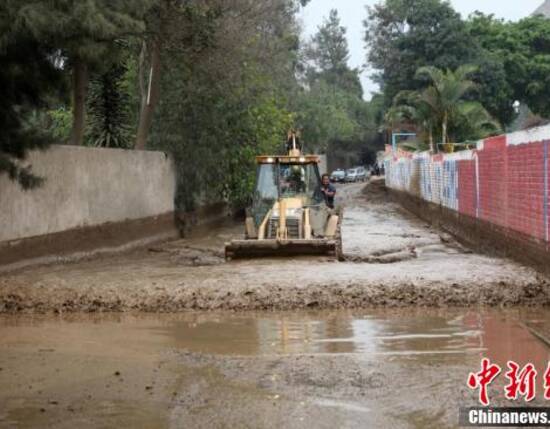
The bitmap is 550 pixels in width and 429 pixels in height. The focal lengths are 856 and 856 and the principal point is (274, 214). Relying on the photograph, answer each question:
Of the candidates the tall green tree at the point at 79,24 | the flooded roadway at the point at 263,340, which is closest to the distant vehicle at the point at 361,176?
the flooded roadway at the point at 263,340

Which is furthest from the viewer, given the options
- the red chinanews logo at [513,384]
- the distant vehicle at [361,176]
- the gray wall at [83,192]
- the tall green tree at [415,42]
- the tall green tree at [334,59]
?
the tall green tree at [334,59]

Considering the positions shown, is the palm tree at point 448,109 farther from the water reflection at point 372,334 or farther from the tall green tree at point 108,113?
the water reflection at point 372,334

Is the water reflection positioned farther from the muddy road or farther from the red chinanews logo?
the red chinanews logo

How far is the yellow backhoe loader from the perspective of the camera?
17328 mm

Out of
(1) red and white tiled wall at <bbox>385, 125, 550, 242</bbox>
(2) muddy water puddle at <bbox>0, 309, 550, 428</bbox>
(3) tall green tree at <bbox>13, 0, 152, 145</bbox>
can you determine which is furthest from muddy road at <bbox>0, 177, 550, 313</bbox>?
(3) tall green tree at <bbox>13, 0, 152, 145</bbox>

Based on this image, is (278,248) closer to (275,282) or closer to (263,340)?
(275,282)

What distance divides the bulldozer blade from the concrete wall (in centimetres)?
369

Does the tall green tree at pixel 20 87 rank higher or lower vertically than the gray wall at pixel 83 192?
higher

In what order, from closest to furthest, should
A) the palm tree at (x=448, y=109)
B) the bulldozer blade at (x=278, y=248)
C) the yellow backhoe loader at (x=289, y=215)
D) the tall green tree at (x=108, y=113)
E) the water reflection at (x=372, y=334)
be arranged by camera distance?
1. the water reflection at (x=372, y=334)
2. the bulldozer blade at (x=278, y=248)
3. the yellow backhoe loader at (x=289, y=215)
4. the tall green tree at (x=108, y=113)
5. the palm tree at (x=448, y=109)

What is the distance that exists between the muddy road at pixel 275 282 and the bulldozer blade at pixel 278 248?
21 centimetres

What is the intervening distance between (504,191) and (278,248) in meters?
4.95

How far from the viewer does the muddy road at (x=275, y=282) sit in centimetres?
1225

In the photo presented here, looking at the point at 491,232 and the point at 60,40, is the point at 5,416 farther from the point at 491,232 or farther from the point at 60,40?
the point at 491,232

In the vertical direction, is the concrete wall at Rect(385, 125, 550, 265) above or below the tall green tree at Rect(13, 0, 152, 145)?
below
